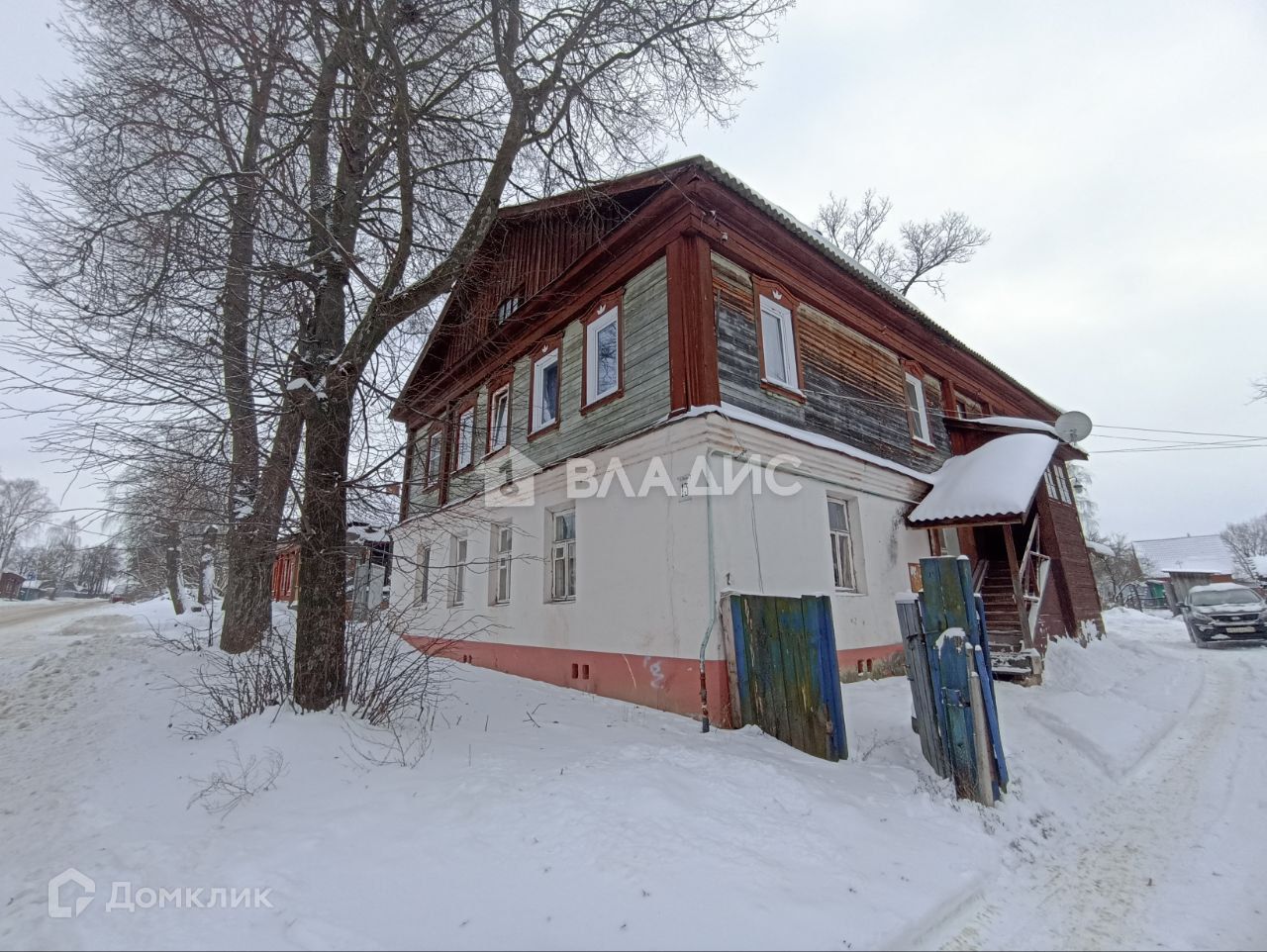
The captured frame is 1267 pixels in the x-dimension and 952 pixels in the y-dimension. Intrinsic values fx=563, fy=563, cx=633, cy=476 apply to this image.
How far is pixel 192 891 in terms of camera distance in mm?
2877

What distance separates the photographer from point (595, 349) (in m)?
9.70

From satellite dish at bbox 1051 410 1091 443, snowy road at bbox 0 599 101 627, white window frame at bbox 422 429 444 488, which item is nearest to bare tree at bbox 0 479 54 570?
snowy road at bbox 0 599 101 627

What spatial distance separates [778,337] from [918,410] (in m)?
5.05

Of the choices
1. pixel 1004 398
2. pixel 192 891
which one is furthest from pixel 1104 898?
pixel 1004 398

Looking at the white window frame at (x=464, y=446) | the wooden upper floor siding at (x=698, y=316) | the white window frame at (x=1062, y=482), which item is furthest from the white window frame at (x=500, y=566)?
the white window frame at (x=1062, y=482)

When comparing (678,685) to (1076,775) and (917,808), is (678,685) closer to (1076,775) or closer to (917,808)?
(917,808)

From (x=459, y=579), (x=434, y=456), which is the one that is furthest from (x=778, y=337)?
(x=434, y=456)

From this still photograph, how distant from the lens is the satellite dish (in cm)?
1211

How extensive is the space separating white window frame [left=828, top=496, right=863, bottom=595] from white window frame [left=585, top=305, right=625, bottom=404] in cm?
413

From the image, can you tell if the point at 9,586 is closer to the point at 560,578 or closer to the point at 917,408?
the point at 560,578

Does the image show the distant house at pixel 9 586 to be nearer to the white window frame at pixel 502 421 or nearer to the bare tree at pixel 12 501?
the bare tree at pixel 12 501

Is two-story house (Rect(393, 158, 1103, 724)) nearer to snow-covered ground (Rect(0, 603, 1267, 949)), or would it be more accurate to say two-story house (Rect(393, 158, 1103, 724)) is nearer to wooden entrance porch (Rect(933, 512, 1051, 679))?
wooden entrance porch (Rect(933, 512, 1051, 679))

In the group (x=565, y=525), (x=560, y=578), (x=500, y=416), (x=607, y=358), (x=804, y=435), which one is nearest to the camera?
(x=804, y=435)

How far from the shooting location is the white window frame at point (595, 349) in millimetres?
9156
